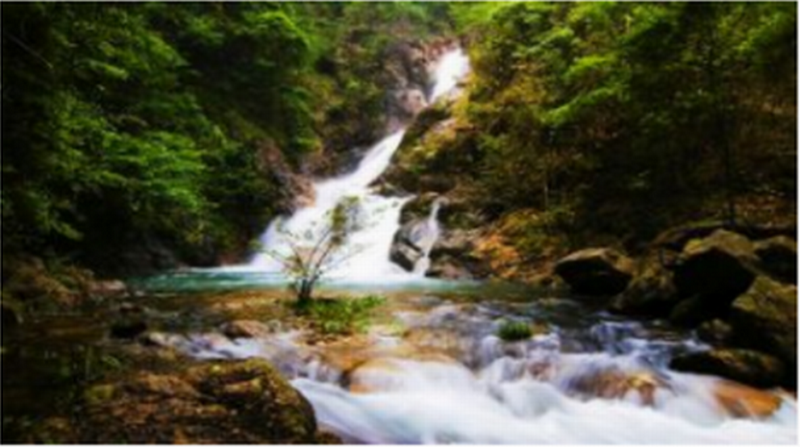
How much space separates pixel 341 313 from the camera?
928 centimetres

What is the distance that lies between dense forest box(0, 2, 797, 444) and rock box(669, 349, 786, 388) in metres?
0.03

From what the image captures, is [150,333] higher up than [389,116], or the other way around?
[389,116]

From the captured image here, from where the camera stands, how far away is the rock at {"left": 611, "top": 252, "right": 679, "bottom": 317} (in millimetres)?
Answer: 9727

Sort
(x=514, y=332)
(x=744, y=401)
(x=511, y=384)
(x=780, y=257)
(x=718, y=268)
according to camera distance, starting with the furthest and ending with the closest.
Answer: (x=780, y=257)
(x=718, y=268)
(x=514, y=332)
(x=511, y=384)
(x=744, y=401)

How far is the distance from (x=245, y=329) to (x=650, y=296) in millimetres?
5266

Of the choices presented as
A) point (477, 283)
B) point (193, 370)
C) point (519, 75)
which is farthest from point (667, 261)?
point (519, 75)

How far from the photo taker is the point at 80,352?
6.68 metres

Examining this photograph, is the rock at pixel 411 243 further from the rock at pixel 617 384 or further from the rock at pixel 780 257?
the rock at pixel 617 384

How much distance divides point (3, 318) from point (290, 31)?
14.7m

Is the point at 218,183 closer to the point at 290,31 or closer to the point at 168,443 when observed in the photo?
the point at 290,31

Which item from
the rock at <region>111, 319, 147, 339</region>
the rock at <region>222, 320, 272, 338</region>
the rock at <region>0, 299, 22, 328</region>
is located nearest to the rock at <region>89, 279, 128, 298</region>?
the rock at <region>0, 299, 22, 328</region>

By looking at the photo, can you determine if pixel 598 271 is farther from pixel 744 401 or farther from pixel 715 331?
pixel 744 401

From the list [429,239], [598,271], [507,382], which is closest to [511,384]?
[507,382]

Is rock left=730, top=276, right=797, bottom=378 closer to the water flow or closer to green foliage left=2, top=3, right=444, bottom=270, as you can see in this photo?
green foliage left=2, top=3, right=444, bottom=270
